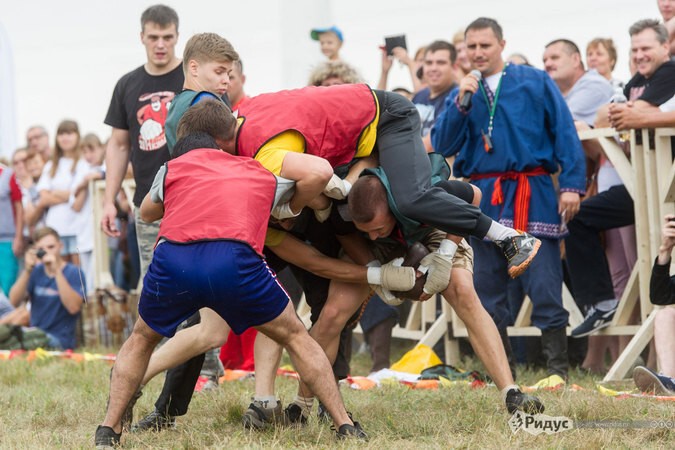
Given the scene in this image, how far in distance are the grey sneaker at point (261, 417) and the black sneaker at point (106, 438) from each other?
2.25ft

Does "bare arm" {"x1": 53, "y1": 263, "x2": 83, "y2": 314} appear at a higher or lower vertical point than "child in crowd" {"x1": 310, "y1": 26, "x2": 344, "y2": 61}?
lower

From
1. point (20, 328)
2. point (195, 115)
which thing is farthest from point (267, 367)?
point (20, 328)

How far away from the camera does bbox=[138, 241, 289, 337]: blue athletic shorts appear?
429 centimetres

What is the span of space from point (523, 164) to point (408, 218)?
222 centimetres

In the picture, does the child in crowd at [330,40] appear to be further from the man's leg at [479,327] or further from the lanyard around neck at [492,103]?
the man's leg at [479,327]

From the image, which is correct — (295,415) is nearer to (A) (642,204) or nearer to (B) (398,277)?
(B) (398,277)

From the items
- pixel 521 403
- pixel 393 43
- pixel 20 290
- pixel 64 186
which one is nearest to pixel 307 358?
pixel 521 403

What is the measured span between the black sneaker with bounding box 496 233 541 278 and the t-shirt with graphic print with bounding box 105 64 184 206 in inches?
95.4

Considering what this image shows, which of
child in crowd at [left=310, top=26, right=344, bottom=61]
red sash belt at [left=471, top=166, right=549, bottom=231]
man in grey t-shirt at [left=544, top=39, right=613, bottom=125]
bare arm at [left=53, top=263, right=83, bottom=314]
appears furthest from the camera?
bare arm at [left=53, top=263, right=83, bottom=314]

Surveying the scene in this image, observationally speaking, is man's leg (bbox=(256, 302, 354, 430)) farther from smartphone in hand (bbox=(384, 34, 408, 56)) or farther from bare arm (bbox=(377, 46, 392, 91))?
smartphone in hand (bbox=(384, 34, 408, 56))

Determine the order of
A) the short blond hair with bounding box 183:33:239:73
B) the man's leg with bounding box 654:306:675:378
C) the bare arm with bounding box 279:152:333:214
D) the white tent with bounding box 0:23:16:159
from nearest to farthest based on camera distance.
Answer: the bare arm with bounding box 279:152:333:214 → the short blond hair with bounding box 183:33:239:73 → the man's leg with bounding box 654:306:675:378 → the white tent with bounding box 0:23:16:159

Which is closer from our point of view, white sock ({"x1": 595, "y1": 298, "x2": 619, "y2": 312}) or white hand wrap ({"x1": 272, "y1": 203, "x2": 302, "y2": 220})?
white hand wrap ({"x1": 272, "y1": 203, "x2": 302, "y2": 220})

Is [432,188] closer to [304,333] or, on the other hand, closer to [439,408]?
[304,333]

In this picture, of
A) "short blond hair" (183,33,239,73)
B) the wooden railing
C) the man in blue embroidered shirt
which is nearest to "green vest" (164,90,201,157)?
"short blond hair" (183,33,239,73)
